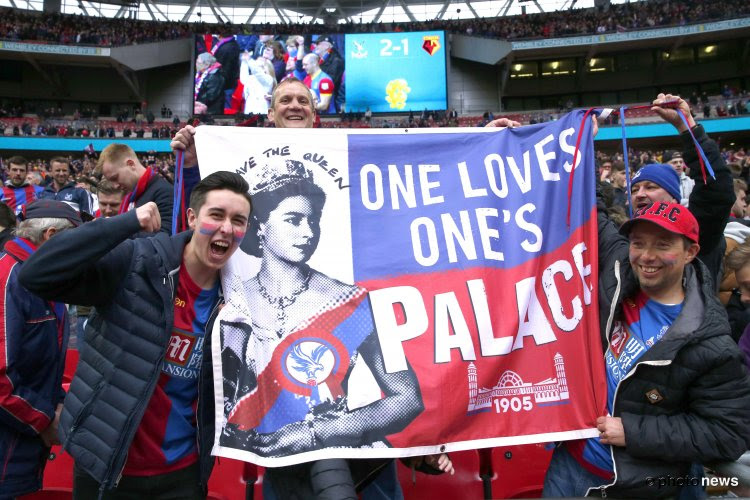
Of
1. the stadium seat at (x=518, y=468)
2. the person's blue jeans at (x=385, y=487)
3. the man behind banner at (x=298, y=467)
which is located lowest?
the stadium seat at (x=518, y=468)

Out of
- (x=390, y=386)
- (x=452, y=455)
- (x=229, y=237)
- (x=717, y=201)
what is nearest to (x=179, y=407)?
(x=229, y=237)

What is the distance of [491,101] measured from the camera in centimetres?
3127

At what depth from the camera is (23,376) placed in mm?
2242

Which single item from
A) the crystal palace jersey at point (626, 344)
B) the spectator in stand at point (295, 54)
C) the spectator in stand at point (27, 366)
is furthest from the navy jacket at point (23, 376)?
the spectator in stand at point (295, 54)

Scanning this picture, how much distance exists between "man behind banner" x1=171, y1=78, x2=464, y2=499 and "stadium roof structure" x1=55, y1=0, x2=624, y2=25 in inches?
1307

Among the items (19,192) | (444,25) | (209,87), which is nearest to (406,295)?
(19,192)

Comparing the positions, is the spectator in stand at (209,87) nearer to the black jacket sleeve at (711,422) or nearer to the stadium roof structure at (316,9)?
the stadium roof structure at (316,9)

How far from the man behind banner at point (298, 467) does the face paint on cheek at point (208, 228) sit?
76cm

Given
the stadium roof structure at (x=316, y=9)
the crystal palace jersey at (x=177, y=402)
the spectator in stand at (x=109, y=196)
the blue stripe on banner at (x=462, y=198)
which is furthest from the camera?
the stadium roof structure at (x=316, y=9)

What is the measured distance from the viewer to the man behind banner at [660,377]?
184cm

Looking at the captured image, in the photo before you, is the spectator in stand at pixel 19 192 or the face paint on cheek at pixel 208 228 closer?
the face paint on cheek at pixel 208 228

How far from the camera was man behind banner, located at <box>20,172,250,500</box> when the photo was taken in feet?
5.73

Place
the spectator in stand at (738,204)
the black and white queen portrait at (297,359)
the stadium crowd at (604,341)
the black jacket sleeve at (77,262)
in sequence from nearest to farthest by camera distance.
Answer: the black jacket sleeve at (77,262), the stadium crowd at (604,341), the black and white queen portrait at (297,359), the spectator in stand at (738,204)

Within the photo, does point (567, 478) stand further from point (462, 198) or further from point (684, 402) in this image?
point (462, 198)
